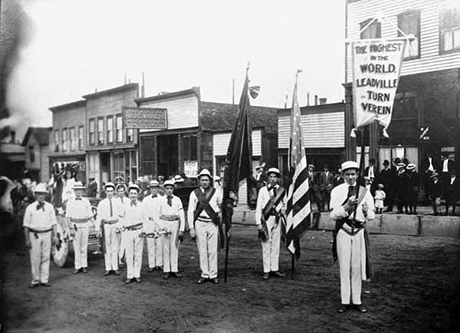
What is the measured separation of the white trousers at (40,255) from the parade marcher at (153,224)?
1909mm

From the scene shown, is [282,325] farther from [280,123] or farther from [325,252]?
[280,123]

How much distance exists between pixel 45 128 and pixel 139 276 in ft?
9.05

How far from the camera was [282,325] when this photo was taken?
5.39 m

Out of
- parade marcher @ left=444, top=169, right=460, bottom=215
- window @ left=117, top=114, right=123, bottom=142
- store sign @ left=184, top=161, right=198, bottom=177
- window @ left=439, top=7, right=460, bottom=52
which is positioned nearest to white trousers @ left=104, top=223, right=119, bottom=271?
parade marcher @ left=444, top=169, right=460, bottom=215

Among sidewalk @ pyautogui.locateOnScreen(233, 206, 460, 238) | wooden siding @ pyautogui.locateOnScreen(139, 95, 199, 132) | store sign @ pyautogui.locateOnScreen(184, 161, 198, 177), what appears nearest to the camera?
sidewalk @ pyautogui.locateOnScreen(233, 206, 460, 238)

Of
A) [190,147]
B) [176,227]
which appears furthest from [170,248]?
[190,147]

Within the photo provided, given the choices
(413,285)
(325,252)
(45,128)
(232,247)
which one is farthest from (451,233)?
(45,128)

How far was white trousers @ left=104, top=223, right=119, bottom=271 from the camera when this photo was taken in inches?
315

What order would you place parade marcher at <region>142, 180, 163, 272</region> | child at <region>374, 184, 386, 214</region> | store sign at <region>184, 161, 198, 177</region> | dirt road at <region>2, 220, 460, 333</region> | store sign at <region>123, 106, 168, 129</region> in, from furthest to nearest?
store sign at <region>123, 106, 168, 129</region> < store sign at <region>184, 161, 198, 177</region> < child at <region>374, 184, 386, 214</region> < parade marcher at <region>142, 180, 163, 272</region> < dirt road at <region>2, 220, 460, 333</region>

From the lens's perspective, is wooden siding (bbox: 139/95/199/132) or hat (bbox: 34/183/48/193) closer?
hat (bbox: 34/183/48/193)

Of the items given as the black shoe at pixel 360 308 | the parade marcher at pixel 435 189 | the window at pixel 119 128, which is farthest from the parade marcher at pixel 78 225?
the window at pixel 119 128

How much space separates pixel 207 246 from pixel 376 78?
3.61 meters

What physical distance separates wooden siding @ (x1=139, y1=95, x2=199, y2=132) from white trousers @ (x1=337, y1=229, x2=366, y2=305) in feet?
46.5

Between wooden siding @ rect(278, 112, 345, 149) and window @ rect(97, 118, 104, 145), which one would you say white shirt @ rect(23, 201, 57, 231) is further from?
window @ rect(97, 118, 104, 145)
